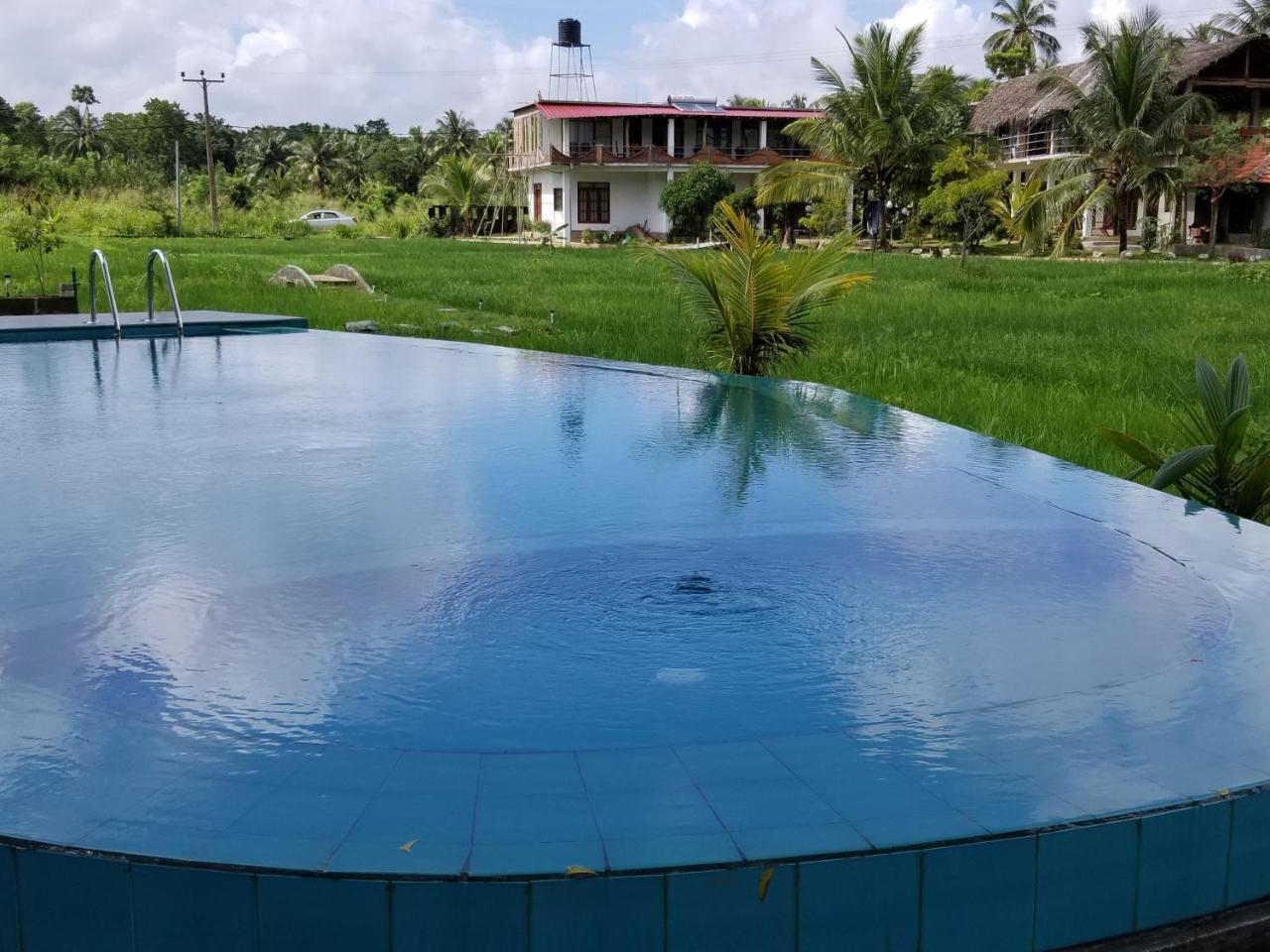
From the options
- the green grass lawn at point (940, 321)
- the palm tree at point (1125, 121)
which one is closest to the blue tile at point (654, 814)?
the green grass lawn at point (940, 321)

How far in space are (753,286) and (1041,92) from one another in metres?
31.0

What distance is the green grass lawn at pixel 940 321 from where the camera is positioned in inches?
320

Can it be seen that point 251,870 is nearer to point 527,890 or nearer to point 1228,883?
point 527,890

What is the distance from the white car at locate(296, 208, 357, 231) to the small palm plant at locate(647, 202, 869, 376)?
128ft

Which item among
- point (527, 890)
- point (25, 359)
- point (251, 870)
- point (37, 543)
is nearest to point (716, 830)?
point (527, 890)

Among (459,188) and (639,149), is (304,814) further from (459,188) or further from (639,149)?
(459,188)

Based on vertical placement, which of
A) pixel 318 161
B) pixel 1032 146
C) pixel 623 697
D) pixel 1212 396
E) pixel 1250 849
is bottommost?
pixel 1250 849

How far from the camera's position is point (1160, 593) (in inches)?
133

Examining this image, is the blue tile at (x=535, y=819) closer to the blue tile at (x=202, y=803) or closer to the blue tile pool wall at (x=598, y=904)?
the blue tile pool wall at (x=598, y=904)

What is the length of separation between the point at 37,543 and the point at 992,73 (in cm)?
4833

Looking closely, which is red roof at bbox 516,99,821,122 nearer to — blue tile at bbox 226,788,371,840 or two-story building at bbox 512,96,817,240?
two-story building at bbox 512,96,817,240

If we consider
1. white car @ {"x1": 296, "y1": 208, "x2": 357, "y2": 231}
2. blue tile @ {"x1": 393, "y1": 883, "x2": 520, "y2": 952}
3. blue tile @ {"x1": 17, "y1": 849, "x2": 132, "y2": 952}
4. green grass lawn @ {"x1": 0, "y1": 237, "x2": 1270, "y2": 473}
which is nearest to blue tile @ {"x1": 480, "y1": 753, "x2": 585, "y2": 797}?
blue tile @ {"x1": 393, "y1": 883, "x2": 520, "y2": 952}

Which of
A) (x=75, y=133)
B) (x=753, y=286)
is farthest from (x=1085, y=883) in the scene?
(x=75, y=133)

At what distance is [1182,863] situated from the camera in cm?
214
